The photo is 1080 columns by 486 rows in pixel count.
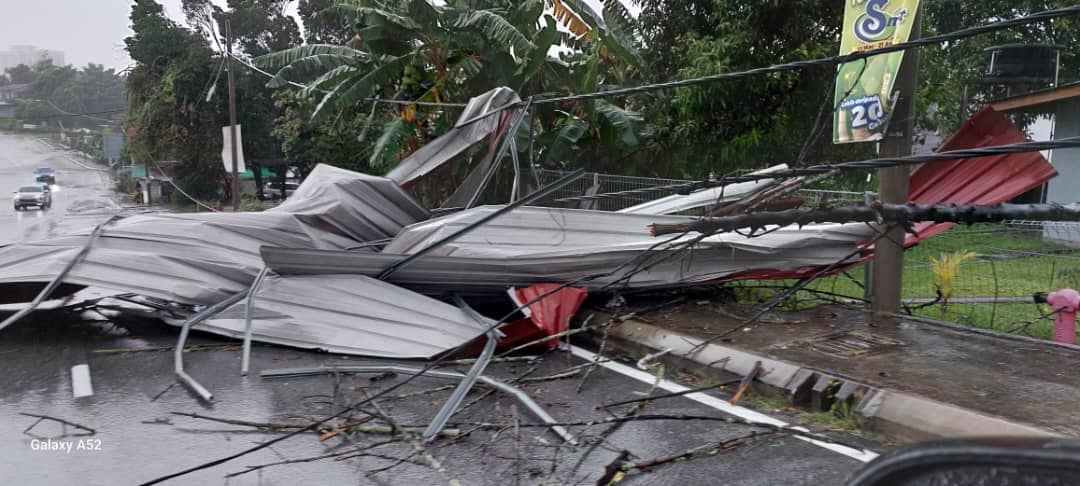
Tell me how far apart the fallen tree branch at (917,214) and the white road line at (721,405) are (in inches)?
49.4

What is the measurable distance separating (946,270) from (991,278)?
3.28ft

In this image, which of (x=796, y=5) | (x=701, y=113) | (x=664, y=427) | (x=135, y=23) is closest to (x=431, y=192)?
(x=701, y=113)

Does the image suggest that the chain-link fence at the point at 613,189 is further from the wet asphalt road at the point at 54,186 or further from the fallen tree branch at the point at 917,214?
the wet asphalt road at the point at 54,186

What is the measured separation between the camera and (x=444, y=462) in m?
4.40

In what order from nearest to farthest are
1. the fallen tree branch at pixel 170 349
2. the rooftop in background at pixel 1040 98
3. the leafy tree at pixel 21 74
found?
the fallen tree branch at pixel 170 349 < the rooftop in background at pixel 1040 98 < the leafy tree at pixel 21 74

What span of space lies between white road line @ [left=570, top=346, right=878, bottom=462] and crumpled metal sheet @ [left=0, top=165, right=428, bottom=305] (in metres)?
3.56

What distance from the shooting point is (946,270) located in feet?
25.5

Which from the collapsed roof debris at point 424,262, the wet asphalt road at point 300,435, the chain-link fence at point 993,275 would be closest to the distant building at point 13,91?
the collapsed roof debris at point 424,262

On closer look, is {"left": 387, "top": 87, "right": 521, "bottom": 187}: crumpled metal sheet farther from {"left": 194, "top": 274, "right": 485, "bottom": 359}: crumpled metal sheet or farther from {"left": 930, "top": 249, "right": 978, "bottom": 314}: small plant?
{"left": 930, "top": 249, "right": 978, "bottom": 314}: small plant

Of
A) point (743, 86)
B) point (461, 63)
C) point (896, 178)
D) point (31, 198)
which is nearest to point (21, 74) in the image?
point (31, 198)

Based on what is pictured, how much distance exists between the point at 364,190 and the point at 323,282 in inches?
90.1

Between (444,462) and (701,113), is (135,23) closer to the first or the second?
(701,113)

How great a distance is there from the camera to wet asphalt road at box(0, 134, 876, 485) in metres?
4.25

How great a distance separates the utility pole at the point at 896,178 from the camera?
6.97 m
